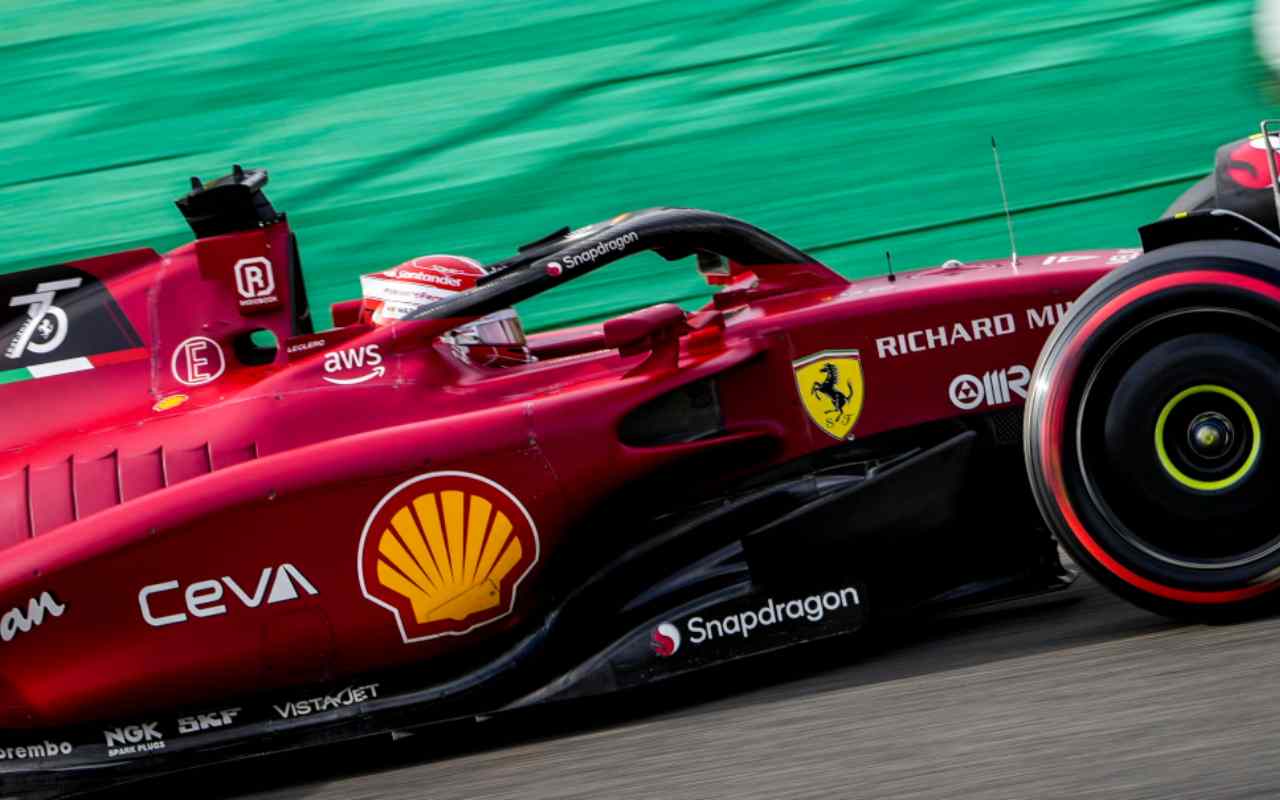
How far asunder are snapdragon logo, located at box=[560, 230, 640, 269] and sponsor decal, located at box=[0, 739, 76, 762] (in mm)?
1891

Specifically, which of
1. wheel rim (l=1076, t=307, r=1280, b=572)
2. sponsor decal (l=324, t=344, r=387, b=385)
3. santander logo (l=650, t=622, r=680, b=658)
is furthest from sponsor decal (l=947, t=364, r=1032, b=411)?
sponsor decal (l=324, t=344, r=387, b=385)

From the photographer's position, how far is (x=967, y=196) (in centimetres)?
841

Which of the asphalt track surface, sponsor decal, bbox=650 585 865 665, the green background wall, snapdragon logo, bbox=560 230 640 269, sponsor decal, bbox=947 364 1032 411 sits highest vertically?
the green background wall

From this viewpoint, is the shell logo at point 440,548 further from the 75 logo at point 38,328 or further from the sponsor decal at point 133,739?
the 75 logo at point 38,328

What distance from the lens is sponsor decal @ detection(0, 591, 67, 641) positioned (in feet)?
13.6

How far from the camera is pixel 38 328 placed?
4.72m

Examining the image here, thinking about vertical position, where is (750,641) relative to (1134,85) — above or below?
below

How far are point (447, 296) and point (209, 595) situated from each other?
43.9 inches

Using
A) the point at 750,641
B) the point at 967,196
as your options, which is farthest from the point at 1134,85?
the point at 750,641

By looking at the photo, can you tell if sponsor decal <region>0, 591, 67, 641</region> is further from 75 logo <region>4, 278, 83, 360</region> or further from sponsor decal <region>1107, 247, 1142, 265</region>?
sponsor decal <region>1107, 247, 1142, 265</region>

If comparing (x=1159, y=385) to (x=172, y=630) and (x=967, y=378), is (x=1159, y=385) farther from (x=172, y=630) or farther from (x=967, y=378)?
(x=172, y=630)

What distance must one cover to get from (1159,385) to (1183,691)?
2.65ft

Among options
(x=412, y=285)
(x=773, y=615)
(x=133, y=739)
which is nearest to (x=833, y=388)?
(x=773, y=615)

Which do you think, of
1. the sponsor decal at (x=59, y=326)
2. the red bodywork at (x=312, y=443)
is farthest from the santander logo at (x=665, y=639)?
the sponsor decal at (x=59, y=326)
